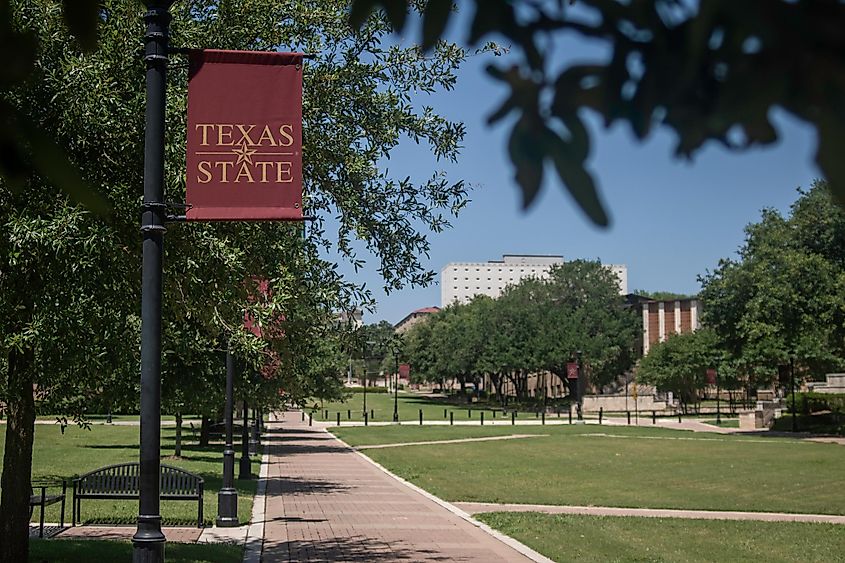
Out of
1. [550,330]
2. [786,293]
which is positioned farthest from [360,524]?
[550,330]

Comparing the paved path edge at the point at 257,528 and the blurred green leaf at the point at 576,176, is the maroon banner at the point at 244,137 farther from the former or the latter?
the paved path edge at the point at 257,528

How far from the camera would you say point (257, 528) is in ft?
59.3

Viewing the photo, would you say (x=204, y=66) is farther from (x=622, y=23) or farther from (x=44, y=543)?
(x=44, y=543)

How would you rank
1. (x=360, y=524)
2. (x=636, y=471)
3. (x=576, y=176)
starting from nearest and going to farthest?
1. (x=576, y=176)
2. (x=360, y=524)
3. (x=636, y=471)

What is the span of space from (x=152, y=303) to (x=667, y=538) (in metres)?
11.5

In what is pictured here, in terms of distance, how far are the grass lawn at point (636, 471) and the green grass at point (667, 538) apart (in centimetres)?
332

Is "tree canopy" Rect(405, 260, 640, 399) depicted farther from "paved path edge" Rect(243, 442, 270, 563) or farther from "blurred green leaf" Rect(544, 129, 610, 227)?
"blurred green leaf" Rect(544, 129, 610, 227)

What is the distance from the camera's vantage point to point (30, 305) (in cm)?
1070

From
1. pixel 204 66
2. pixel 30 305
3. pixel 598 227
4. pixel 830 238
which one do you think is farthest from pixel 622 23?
pixel 830 238

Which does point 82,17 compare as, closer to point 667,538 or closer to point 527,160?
point 527,160

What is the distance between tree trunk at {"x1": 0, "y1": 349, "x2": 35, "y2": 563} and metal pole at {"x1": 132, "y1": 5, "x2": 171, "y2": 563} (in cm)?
427

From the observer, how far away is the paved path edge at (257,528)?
48.7ft

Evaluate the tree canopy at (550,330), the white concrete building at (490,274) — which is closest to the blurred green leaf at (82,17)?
the tree canopy at (550,330)

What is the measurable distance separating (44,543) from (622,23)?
14559 mm
